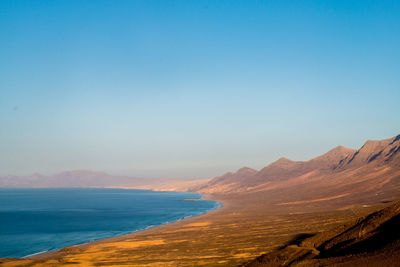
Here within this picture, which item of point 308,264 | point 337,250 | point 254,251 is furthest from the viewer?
point 254,251

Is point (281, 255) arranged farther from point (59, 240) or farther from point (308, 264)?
point (59, 240)

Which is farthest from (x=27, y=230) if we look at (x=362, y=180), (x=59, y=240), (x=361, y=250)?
(x=362, y=180)

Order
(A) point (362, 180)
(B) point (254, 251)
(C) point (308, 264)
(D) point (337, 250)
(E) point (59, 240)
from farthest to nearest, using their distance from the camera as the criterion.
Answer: (A) point (362, 180)
(E) point (59, 240)
(B) point (254, 251)
(D) point (337, 250)
(C) point (308, 264)

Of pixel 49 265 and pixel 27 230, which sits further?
pixel 27 230

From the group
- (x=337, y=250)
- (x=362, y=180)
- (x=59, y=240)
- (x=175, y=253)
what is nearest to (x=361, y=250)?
(x=337, y=250)

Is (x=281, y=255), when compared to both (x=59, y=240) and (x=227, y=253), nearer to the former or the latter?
(x=227, y=253)

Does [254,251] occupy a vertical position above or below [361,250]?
below
